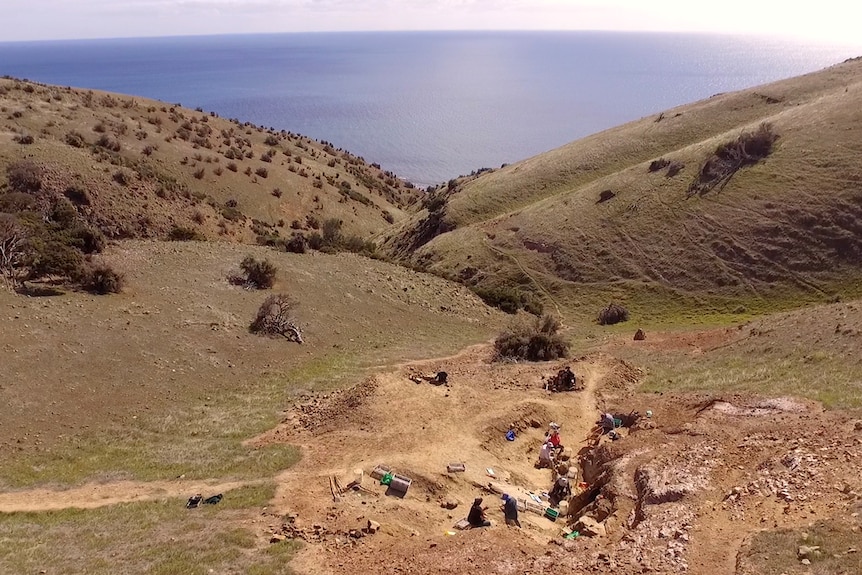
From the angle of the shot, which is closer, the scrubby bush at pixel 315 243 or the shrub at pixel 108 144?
the scrubby bush at pixel 315 243

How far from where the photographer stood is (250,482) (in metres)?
16.1

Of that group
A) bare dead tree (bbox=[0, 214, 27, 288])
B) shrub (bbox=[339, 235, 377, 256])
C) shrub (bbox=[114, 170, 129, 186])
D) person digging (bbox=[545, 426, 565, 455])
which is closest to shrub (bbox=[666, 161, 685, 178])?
shrub (bbox=[339, 235, 377, 256])

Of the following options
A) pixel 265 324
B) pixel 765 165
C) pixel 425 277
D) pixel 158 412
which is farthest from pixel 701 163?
pixel 158 412

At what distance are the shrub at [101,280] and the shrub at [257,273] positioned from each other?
287 inches

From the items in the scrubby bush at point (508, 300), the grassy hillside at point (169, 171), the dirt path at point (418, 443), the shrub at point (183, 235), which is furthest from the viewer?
the grassy hillside at point (169, 171)

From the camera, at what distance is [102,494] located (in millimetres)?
15422

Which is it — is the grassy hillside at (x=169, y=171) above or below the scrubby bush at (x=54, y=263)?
above

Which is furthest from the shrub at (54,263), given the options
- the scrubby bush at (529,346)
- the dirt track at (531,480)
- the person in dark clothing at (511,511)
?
the person in dark clothing at (511,511)

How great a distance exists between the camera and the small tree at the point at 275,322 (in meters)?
28.8

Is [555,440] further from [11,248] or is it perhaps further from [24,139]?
[24,139]

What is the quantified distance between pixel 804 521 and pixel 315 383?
1742cm

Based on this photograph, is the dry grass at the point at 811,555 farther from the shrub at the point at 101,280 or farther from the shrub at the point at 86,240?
the shrub at the point at 86,240

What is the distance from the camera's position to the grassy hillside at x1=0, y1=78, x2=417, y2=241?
43688 mm

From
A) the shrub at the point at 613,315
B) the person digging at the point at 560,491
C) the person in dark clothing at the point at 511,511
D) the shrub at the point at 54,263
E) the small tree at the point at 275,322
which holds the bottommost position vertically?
the shrub at the point at 613,315
